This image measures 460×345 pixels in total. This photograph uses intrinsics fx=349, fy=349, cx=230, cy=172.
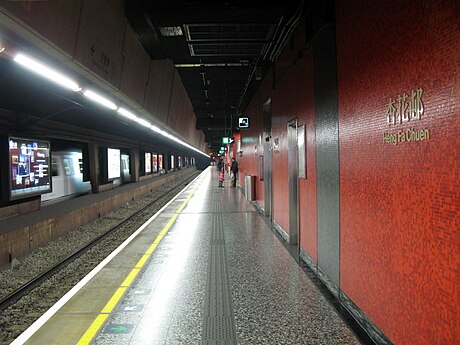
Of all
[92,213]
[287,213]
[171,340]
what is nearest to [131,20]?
[287,213]

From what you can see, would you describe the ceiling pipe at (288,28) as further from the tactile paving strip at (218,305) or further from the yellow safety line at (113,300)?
the yellow safety line at (113,300)

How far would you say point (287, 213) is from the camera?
265 inches

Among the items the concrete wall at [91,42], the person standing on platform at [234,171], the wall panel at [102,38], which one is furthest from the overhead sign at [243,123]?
the person standing on platform at [234,171]

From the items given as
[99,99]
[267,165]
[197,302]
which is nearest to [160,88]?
[267,165]

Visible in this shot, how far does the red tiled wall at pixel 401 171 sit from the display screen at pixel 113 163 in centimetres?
1273

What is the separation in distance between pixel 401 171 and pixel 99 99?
5.46 m

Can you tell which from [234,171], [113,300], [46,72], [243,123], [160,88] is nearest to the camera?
[113,300]

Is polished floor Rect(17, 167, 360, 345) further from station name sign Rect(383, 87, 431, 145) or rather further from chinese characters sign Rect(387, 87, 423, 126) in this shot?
chinese characters sign Rect(387, 87, 423, 126)

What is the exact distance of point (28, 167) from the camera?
7605 mm

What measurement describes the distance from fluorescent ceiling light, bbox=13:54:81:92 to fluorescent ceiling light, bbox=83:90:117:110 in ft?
1.53

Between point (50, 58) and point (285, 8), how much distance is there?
331 cm

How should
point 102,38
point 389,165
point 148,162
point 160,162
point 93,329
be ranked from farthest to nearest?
1. point 160,162
2. point 148,162
3. point 102,38
4. point 93,329
5. point 389,165

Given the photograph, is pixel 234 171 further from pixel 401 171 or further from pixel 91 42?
pixel 401 171

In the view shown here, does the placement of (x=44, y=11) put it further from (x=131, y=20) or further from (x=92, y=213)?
(x=92, y=213)
